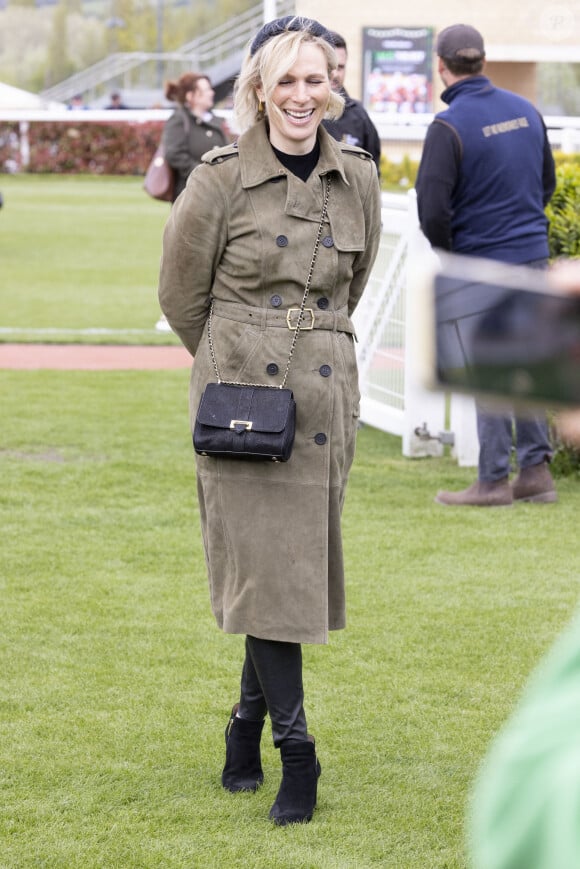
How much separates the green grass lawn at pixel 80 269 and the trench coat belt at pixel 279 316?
9.66 meters

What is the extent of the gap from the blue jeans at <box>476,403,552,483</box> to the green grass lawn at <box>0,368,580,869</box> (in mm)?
238

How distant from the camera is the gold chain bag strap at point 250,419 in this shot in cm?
357

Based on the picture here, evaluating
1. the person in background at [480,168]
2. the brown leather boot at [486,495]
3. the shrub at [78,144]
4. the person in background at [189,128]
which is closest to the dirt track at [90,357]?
the person in background at [189,128]

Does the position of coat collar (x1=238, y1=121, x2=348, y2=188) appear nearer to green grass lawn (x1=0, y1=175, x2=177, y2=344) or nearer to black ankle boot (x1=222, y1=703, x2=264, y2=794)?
black ankle boot (x1=222, y1=703, x2=264, y2=794)

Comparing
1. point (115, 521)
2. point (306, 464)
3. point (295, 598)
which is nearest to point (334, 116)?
point (306, 464)

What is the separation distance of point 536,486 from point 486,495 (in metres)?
0.31

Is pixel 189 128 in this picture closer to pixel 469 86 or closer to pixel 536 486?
pixel 469 86

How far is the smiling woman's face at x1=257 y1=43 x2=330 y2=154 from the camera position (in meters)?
3.58

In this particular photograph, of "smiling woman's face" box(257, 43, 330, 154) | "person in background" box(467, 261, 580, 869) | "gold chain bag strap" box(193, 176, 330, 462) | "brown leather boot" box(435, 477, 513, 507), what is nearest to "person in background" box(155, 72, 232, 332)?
"brown leather boot" box(435, 477, 513, 507)

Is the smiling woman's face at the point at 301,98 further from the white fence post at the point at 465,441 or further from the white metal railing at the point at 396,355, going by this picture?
the white fence post at the point at 465,441

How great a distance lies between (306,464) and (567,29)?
50.0 meters

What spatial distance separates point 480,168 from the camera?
22.2 feet

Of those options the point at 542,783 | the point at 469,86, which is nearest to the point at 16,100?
the point at 469,86

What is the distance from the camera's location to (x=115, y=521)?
23.2 ft
